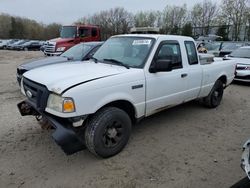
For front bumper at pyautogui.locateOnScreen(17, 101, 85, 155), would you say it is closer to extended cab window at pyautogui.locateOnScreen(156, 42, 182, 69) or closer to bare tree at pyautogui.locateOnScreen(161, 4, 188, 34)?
extended cab window at pyautogui.locateOnScreen(156, 42, 182, 69)

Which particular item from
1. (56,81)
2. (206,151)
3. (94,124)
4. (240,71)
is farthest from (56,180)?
(240,71)

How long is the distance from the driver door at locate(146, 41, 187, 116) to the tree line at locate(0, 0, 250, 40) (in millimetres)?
26233

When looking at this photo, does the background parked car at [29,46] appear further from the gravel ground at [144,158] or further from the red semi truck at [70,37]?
the gravel ground at [144,158]

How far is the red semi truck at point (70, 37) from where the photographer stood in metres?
15.0

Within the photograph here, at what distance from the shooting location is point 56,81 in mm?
3410

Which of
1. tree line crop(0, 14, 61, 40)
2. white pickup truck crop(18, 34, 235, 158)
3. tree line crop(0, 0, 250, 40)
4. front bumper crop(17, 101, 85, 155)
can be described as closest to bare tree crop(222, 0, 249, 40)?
tree line crop(0, 0, 250, 40)

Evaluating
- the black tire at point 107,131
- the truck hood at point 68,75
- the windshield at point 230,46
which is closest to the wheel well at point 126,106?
the black tire at point 107,131

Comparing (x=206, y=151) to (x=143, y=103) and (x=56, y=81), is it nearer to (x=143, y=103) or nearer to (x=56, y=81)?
(x=143, y=103)

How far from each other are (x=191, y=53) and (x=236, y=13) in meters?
41.6

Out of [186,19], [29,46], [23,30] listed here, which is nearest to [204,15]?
[186,19]

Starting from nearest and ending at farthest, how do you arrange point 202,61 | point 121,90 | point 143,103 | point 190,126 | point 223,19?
point 121,90
point 143,103
point 190,126
point 202,61
point 223,19

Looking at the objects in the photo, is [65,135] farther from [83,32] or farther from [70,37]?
[83,32]

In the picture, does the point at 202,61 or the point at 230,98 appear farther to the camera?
the point at 230,98

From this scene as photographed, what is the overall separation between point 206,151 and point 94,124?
196 centimetres
